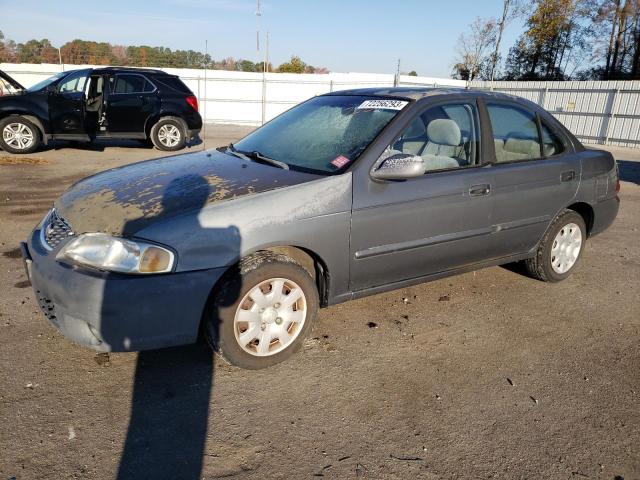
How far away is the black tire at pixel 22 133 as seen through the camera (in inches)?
399

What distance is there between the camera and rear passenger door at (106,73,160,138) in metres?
10.8

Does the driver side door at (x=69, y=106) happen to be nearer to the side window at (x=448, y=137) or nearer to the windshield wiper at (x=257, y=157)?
the windshield wiper at (x=257, y=157)

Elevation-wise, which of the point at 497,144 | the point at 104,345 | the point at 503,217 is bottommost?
the point at 104,345

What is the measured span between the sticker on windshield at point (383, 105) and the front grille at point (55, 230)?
84.6 inches

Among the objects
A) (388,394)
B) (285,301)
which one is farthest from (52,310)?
(388,394)

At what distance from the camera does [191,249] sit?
2.59 meters

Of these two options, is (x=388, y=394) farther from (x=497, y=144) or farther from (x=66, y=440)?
(x=497, y=144)

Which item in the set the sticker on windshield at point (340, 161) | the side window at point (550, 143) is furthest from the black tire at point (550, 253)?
the sticker on windshield at point (340, 161)

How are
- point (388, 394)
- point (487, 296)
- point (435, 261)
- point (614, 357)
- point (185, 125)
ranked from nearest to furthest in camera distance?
point (388, 394) < point (614, 357) < point (435, 261) < point (487, 296) < point (185, 125)

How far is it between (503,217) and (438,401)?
1.70 meters

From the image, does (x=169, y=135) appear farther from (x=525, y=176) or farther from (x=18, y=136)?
(x=525, y=176)

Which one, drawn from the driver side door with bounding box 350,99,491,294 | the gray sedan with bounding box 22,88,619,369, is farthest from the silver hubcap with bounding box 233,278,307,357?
the driver side door with bounding box 350,99,491,294

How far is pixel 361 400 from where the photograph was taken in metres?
2.71

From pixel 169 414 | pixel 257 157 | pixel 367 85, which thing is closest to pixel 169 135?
pixel 257 157
